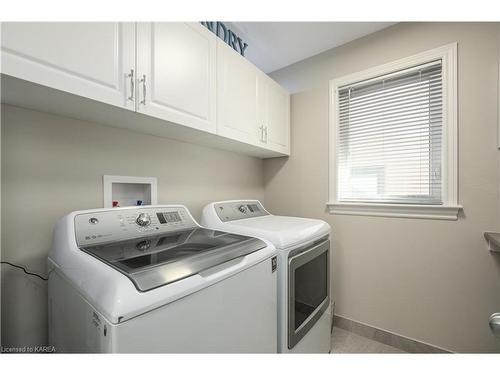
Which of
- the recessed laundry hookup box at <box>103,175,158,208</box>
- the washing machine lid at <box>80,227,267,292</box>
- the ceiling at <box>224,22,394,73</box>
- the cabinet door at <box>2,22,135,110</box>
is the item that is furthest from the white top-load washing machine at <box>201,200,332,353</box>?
the ceiling at <box>224,22,394,73</box>

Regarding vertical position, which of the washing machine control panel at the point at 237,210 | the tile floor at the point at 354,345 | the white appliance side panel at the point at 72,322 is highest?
the washing machine control panel at the point at 237,210

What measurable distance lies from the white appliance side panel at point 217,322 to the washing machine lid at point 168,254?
0.25 ft

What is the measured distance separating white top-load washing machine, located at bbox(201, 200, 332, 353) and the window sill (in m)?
0.49

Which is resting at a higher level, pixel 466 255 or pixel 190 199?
pixel 190 199

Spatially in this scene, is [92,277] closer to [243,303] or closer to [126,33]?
[243,303]

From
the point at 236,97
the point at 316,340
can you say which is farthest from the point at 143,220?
the point at 316,340

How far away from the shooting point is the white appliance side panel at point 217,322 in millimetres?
555

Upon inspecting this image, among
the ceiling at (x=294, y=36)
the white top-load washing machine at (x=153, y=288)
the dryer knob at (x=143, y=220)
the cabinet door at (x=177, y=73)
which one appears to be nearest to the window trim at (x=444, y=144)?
the ceiling at (x=294, y=36)

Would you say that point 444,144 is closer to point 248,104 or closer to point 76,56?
point 248,104

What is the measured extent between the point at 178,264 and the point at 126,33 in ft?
3.21

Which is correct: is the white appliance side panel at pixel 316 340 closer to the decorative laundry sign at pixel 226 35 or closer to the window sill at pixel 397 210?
the window sill at pixel 397 210

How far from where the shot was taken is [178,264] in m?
0.71

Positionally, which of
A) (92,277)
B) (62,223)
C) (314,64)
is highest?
(314,64)

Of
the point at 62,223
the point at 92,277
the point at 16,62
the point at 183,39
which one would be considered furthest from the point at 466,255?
the point at 16,62
